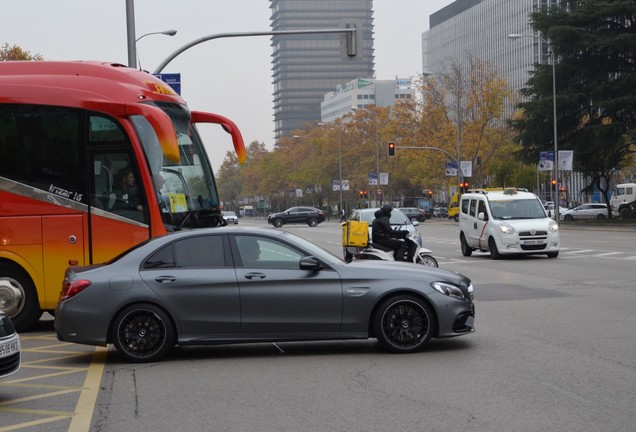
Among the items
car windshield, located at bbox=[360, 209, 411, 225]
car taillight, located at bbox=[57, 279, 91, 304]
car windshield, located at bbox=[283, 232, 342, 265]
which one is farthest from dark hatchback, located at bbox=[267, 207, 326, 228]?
car taillight, located at bbox=[57, 279, 91, 304]

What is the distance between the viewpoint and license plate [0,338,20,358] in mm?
8188

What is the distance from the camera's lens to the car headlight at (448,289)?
10617 mm

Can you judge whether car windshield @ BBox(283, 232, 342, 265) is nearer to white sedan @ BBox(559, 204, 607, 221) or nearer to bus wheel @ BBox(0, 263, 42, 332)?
bus wheel @ BBox(0, 263, 42, 332)

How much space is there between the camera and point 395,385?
8812 mm

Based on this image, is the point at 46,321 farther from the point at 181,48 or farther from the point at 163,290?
the point at 181,48

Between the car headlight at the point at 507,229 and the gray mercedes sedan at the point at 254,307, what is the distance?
17662 mm

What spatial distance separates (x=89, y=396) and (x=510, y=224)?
20.7 metres

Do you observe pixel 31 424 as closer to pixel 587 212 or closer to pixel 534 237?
pixel 534 237

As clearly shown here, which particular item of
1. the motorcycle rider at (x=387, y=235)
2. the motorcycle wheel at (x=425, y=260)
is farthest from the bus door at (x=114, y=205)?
the motorcycle wheel at (x=425, y=260)

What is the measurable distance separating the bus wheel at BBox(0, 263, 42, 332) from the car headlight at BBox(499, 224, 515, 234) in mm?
16815

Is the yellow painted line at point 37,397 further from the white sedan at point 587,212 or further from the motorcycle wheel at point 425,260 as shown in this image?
the white sedan at point 587,212

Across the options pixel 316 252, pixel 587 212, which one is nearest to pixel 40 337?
pixel 316 252

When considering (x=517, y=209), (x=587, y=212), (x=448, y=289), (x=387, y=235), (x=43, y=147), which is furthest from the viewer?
(x=587, y=212)

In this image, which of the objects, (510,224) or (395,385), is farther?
(510,224)
